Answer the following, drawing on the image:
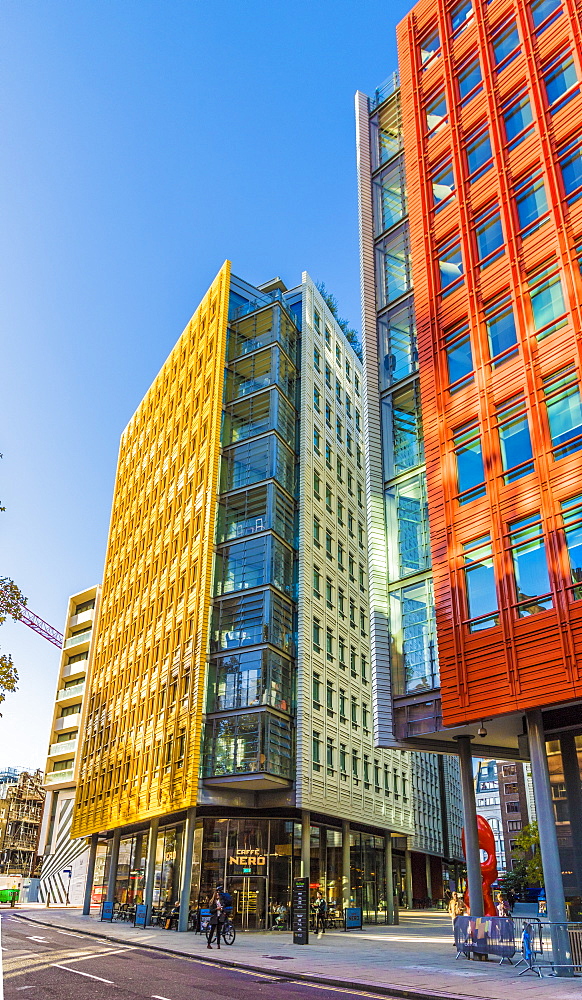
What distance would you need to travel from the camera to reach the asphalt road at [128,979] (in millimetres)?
14281

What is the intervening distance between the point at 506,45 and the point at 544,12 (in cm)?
185

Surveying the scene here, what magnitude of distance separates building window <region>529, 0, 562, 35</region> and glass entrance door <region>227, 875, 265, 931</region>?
39.8 m

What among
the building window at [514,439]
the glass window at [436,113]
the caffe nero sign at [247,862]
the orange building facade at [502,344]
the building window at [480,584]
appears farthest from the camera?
the caffe nero sign at [247,862]

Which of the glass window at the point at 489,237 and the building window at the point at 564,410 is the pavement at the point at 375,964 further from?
the glass window at the point at 489,237

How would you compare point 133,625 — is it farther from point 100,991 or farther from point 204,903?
point 100,991

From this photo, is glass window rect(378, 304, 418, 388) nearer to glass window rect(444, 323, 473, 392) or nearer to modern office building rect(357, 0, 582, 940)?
modern office building rect(357, 0, 582, 940)

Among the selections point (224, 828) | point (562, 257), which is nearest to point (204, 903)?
point (224, 828)

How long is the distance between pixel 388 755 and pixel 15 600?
146 ft

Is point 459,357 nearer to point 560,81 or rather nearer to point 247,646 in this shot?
point 560,81

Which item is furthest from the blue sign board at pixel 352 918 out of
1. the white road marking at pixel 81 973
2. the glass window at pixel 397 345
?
the glass window at pixel 397 345

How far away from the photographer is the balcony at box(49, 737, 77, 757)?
76.9 meters

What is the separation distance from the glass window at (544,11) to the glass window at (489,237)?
7.40 meters

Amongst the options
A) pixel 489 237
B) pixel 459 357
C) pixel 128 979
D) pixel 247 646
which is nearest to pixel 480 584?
pixel 459 357

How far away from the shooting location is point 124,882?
51906 millimetres
